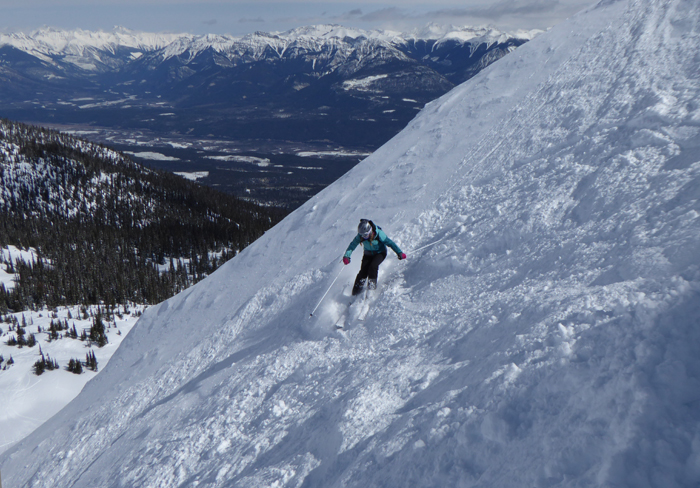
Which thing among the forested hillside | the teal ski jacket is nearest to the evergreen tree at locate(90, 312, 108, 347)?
the forested hillside

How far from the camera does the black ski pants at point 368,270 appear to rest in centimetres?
1042

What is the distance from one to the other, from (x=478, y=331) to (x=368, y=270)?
3756mm

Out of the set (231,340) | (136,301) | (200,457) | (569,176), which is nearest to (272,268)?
(231,340)

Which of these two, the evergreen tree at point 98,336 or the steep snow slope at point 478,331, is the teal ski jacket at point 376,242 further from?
the evergreen tree at point 98,336

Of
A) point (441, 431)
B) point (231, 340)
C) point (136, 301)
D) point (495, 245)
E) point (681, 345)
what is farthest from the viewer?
point (136, 301)

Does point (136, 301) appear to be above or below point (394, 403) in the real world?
below

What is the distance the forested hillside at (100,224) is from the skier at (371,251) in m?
52.2

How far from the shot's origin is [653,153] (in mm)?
9008

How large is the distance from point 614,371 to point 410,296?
16.7 feet

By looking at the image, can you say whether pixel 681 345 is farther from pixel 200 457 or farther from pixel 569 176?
pixel 200 457

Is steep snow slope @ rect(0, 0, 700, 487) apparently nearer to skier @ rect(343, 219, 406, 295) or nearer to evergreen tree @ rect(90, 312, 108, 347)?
skier @ rect(343, 219, 406, 295)

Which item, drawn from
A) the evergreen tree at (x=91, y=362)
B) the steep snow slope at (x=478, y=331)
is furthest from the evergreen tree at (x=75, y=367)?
the steep snow slope at (x=478, y=331)

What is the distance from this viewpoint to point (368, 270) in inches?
412

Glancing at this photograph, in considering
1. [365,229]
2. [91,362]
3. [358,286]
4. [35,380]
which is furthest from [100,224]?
[365,229]
